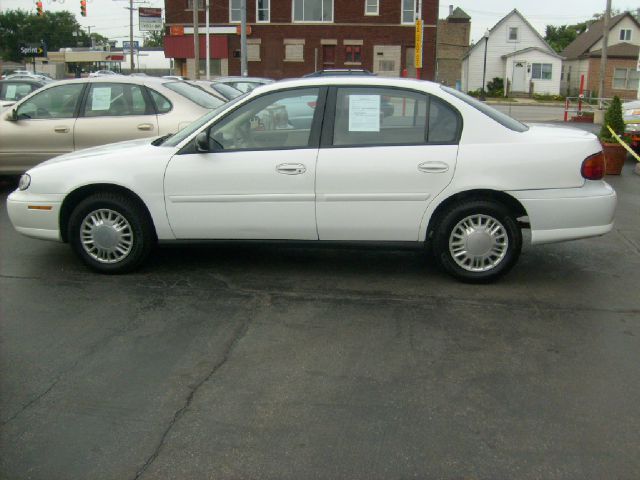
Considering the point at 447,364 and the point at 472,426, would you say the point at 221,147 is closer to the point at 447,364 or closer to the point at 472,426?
the point at 447,364

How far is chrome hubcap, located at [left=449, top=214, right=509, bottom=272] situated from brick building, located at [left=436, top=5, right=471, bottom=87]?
208 feet

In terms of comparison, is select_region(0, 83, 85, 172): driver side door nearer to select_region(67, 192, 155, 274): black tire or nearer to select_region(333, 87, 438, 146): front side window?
select_region(67, 192, 155, 274): black tire

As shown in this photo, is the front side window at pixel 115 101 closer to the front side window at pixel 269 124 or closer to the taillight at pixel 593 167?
the front side window at pixel 269 124

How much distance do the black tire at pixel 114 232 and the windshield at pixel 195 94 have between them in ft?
12.7

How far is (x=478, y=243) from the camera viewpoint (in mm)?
5848

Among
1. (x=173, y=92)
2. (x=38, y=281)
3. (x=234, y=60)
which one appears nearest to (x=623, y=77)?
(x=234, y=60)

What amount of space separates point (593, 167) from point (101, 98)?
6.58 meters

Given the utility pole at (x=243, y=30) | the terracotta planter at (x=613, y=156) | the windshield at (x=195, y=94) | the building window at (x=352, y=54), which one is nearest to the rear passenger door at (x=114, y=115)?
the windshield at (x=195, y=94)

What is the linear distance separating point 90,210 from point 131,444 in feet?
10.4

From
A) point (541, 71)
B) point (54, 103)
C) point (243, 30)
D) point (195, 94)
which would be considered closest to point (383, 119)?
point (195, 94)

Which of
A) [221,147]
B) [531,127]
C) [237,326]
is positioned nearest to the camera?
A: [237,326]

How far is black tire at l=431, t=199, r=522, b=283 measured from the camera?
5797 mm

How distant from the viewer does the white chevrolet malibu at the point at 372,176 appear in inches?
225

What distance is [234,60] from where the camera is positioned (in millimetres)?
52656
